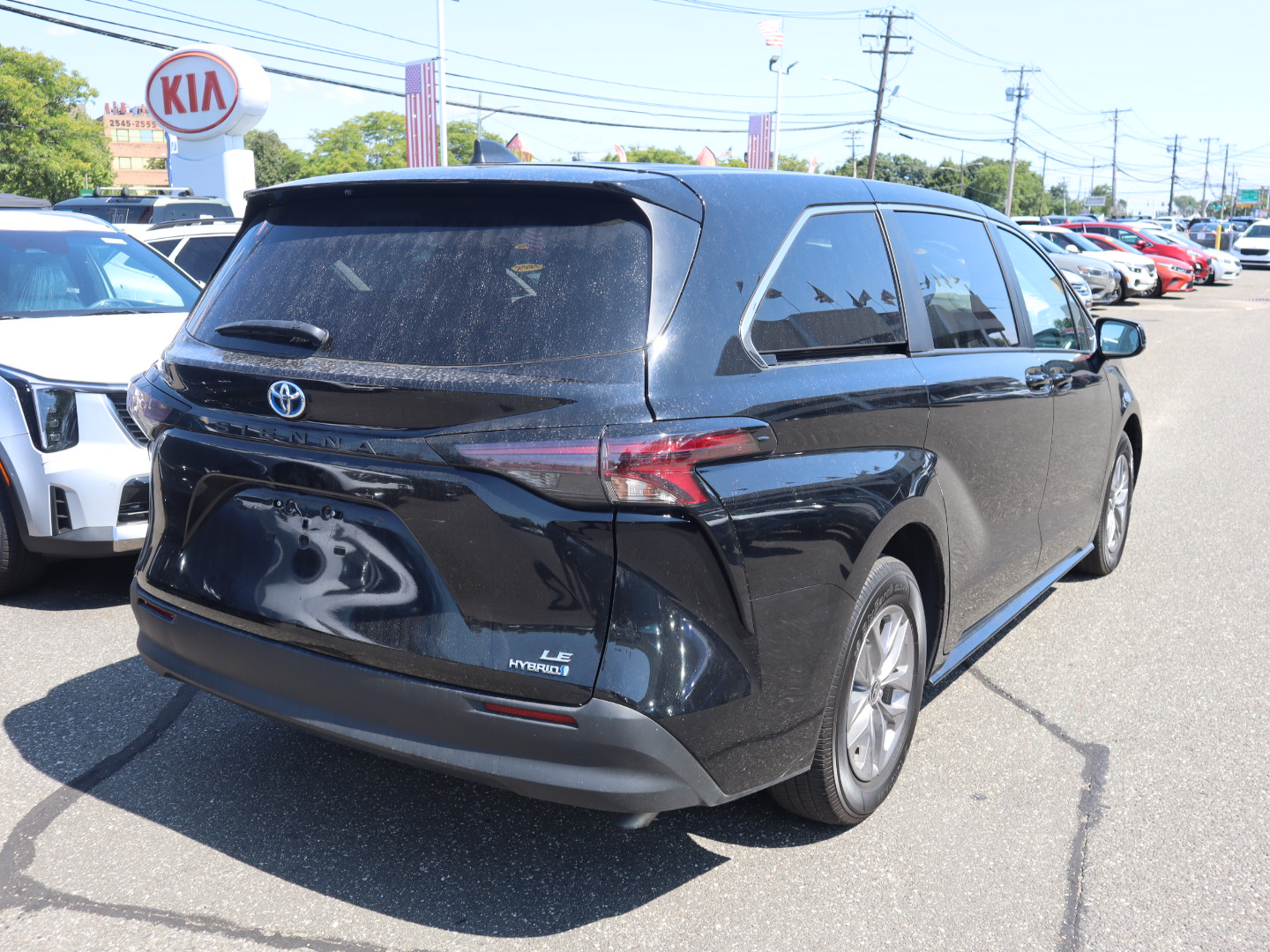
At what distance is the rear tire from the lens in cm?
508

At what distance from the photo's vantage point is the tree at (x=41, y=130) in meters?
56.3

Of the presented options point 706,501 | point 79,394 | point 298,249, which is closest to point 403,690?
point 706,501

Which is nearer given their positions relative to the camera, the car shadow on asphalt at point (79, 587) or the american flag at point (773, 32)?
the car shadow on asphalt at point (79, 587)

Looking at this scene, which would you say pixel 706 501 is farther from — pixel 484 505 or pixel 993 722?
pixel 993 722

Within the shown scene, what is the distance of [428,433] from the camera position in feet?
8.52

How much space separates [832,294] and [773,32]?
1825 inches

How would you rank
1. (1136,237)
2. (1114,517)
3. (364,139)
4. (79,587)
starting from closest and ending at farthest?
(79,587)
(1114,517)
(1136,237)
(364,139)

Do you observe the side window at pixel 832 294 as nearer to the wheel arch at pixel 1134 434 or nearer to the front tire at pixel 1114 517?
the front tire at pixel 1114 517

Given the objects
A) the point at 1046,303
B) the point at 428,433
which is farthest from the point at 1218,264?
the point at 428,433

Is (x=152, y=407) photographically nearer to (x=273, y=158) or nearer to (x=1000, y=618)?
(x=1000, y=618)

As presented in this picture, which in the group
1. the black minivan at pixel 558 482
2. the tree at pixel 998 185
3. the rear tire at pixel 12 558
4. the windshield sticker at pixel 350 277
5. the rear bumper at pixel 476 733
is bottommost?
the rear tire at pixel 12 558

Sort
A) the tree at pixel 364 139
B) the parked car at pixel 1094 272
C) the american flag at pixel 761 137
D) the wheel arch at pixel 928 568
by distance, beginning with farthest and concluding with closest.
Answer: the tree at pixel 364 139, the american flag at pixel 761 137, the parked car at pixel 1094 272, the wheel arch at pixel 928 568

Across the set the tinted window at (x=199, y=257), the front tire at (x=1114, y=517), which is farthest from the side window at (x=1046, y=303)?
the tinted window at (x=199, y=257)

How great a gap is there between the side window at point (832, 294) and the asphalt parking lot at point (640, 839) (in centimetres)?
144
